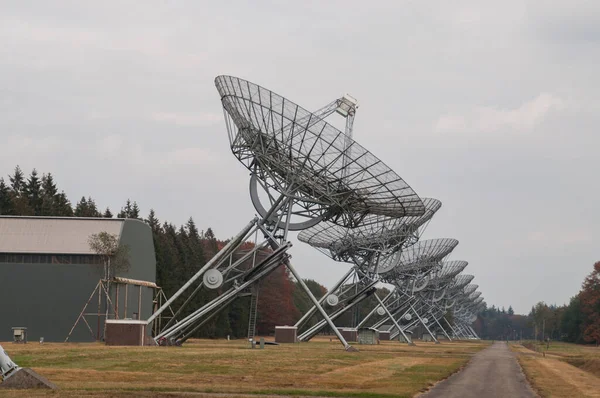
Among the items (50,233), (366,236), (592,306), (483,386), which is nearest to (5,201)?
(50,233)

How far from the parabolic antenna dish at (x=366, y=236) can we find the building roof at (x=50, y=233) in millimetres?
23469

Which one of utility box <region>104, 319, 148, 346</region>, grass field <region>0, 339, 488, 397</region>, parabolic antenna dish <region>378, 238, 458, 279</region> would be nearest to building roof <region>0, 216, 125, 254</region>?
utility box <region>104, 319, 148, 346</region>

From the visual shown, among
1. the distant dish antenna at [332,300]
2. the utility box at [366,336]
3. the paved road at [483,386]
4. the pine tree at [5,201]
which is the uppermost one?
the pine tree at [5,201]

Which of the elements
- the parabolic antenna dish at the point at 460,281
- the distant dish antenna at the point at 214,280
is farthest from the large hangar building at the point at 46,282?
the parabolic antenna dish at the point at 460,281

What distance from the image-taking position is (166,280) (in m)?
115

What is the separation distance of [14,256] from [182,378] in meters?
47.7

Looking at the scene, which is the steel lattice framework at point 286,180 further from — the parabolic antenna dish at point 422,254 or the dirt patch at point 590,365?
the parabolic antenna dish at point 422,254

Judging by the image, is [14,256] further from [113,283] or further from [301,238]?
[301,238]

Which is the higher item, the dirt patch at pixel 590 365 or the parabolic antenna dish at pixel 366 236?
the parabolic antenna dish at pixel 366 236

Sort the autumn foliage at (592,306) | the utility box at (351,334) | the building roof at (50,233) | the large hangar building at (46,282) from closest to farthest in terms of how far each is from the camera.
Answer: the large hangar building at (46,282) → the building roof at (50,233) → the utility box at (351,334) → the autumn foliage at (592,306)

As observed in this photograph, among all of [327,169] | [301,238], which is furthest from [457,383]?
[301,238]

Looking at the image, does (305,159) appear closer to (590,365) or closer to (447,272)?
(590,365)

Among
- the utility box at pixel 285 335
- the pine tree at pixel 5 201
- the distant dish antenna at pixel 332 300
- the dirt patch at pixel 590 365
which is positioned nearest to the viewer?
the dirt patch at pixel 590 365

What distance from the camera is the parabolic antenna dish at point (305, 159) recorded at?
186 ft
